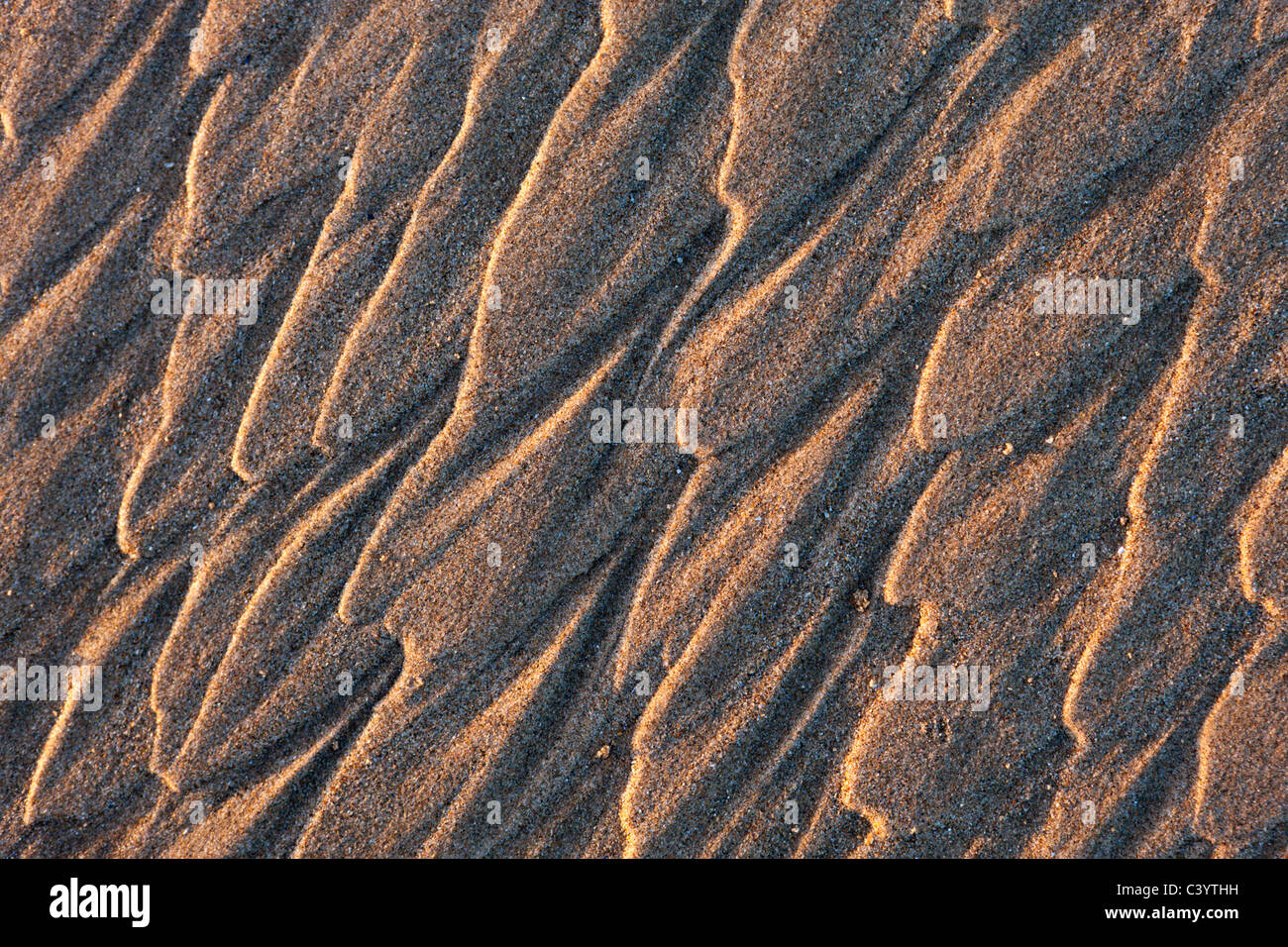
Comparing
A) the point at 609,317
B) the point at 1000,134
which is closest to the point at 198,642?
the point at 609,317

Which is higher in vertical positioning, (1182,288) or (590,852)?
(1182,288)

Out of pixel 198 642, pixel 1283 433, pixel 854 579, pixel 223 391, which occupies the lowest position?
pixel 198 642

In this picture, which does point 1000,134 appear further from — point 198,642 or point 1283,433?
point 198,642

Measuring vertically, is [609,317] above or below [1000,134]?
→ below

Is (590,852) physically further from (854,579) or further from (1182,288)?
(1182,288)
